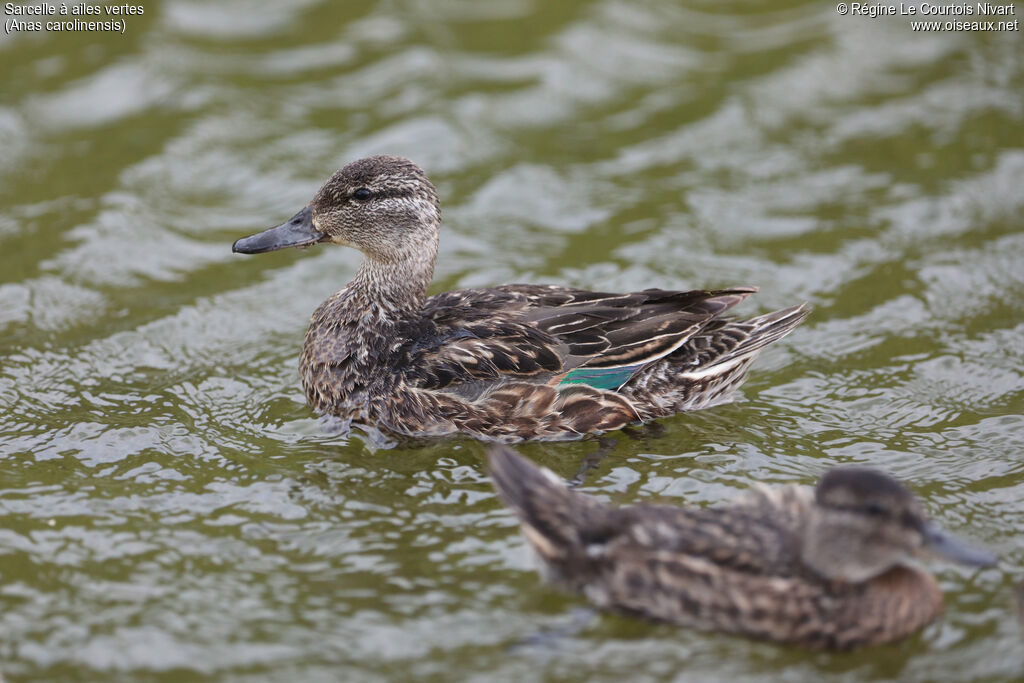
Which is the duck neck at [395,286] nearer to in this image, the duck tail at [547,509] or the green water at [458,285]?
the green water at [458,285]

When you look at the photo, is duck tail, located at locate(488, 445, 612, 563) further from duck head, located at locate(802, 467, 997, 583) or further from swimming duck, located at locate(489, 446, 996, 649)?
duck head, located at locate(802, 467, 997, 583)

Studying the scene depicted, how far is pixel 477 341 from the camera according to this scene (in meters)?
8.47

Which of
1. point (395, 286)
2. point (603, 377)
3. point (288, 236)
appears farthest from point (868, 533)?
point (288, 236)

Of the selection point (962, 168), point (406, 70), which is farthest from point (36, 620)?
point (962, 168)

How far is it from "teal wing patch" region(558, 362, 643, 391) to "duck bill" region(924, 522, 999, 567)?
8.76ft

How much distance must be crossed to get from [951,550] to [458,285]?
18.3 feet

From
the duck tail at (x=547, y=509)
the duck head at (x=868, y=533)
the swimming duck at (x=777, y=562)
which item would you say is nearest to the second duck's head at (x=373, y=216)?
the duck tail at (x=547, y=509)

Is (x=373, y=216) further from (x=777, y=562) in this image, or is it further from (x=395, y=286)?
(x=777, y=562)

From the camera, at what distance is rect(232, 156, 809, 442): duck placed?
836 cm

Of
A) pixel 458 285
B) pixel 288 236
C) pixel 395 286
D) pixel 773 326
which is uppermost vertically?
pixel 288 236

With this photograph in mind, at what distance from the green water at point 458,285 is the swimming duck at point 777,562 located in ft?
0.48

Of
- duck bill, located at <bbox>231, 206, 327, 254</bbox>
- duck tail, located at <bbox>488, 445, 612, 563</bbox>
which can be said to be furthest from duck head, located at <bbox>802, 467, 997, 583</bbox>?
duck bill, located at <bbox>231, 206, 327, 254</bbox>

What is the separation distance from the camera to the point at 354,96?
44.4ft

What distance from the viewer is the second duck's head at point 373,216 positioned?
29.1ft
